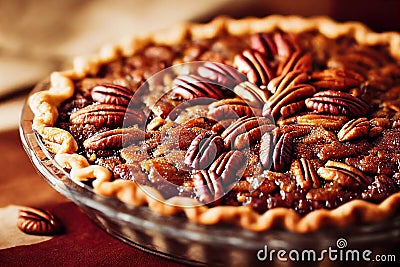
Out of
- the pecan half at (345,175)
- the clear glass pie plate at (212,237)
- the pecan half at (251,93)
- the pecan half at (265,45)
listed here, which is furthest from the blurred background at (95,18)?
the pecan half at (345,175)

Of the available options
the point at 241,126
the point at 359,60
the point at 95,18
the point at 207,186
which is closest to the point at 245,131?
the point at 241,126

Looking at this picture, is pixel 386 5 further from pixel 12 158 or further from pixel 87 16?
pixel 12 158

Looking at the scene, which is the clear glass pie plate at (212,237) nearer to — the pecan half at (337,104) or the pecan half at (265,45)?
the pecan half at (337,104)

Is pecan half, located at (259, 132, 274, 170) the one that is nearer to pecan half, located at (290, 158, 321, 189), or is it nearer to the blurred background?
pecan half, located at (290, 158, 321, 189)

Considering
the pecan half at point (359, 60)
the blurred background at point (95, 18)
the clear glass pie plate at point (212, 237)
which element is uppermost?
the blurred background at point (95, 18)

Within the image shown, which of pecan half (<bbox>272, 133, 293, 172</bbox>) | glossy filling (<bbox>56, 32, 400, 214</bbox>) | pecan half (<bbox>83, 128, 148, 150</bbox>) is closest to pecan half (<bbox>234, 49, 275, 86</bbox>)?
glossy filling (<bbox>56, 32, 400, 214</bbox>)

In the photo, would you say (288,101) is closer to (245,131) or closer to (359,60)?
(245,131)

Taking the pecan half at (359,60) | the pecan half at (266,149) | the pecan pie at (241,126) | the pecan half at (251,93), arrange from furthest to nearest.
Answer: the pecan half at (359,60) < the pecan half at (251,93) < the pecan half at (266,149) < the pecan pie at (241,126)
